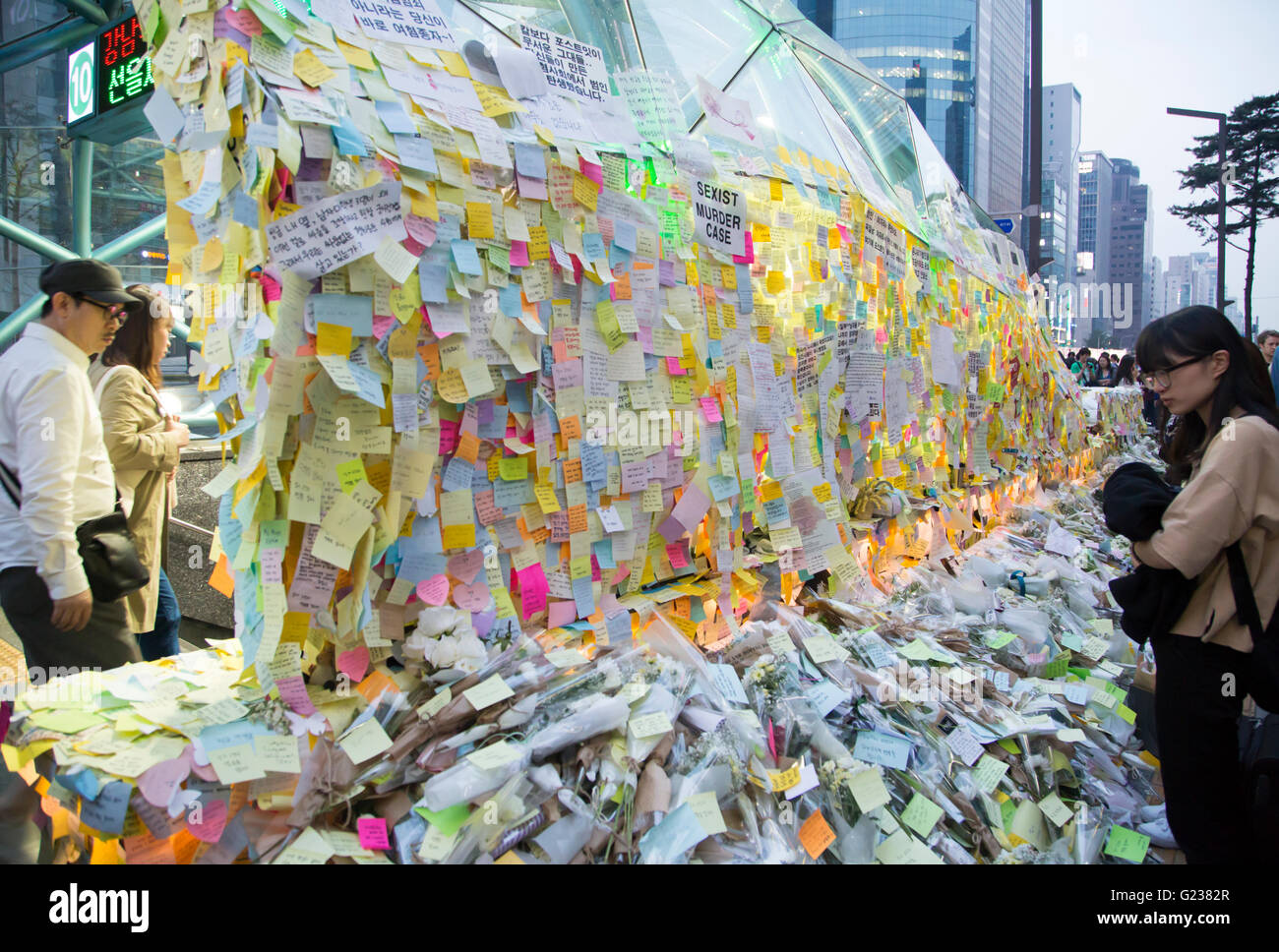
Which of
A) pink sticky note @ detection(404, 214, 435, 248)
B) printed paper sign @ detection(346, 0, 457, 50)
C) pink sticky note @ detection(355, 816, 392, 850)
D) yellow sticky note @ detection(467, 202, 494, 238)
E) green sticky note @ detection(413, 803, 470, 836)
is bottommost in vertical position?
pink sticky note @ detection(355, 816, 392, 850)

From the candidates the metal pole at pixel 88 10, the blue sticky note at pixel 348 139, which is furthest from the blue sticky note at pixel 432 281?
the metal pole at pixel 88 10

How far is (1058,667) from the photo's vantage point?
3.36 metres

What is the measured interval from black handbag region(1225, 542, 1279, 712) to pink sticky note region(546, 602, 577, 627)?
5.96 feet

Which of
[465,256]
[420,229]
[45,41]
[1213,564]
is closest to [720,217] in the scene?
[465,256]

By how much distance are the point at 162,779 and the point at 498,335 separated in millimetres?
1342

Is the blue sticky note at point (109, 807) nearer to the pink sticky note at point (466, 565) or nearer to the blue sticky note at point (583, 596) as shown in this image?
the pink sticky note at point (466, 565)

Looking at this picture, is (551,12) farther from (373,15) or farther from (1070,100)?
(1070,100)

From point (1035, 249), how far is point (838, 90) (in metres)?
11.9

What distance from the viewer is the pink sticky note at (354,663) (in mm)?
1984

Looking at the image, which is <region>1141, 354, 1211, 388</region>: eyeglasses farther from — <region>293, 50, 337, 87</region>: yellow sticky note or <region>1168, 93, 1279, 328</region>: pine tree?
<region>1168, 93, 1279, 328</region>: pine tree

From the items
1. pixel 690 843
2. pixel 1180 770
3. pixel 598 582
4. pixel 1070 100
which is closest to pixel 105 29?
pixel 598 582

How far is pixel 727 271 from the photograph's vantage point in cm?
299

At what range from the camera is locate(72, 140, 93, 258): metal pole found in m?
6.59

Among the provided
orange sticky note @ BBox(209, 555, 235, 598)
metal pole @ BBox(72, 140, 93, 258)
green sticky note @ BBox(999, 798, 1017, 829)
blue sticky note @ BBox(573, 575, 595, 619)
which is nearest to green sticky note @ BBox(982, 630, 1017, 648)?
green sticky note @ BBox(999, 798, 1017, 829)
